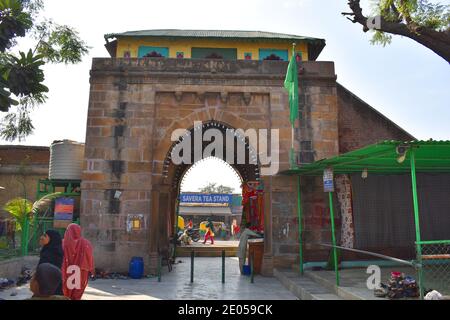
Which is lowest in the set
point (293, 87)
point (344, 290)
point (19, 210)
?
point (344, 290)

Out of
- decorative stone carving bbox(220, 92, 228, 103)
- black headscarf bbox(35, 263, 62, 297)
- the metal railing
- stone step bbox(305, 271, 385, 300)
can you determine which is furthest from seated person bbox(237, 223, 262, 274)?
black headscarf bbox(35, 263, 62, 297)

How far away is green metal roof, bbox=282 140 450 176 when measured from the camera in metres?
5.50

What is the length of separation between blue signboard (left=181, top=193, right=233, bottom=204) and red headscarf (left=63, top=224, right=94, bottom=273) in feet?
81.7

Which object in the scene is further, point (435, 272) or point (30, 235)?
point (30, 235)

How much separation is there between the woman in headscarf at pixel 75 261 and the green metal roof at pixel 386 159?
488 centimetres

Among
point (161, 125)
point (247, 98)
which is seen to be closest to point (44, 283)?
point (161, 125)

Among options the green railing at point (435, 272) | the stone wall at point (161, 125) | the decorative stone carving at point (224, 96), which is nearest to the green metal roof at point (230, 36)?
the stone wall at point (161, 125)

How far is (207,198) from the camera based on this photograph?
3166 cm

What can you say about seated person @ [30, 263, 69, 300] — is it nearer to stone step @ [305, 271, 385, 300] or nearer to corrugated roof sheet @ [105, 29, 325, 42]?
stone step @ [305, 271, 385, 300]

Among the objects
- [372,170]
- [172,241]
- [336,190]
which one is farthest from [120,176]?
[372,170]

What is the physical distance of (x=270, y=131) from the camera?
10.9 m

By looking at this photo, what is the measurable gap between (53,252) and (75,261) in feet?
1.95

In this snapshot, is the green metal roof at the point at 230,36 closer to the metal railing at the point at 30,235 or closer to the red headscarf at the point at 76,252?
the metal railing at the point at 30,235

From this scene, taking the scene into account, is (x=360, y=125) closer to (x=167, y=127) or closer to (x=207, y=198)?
(x=167, y=127)
